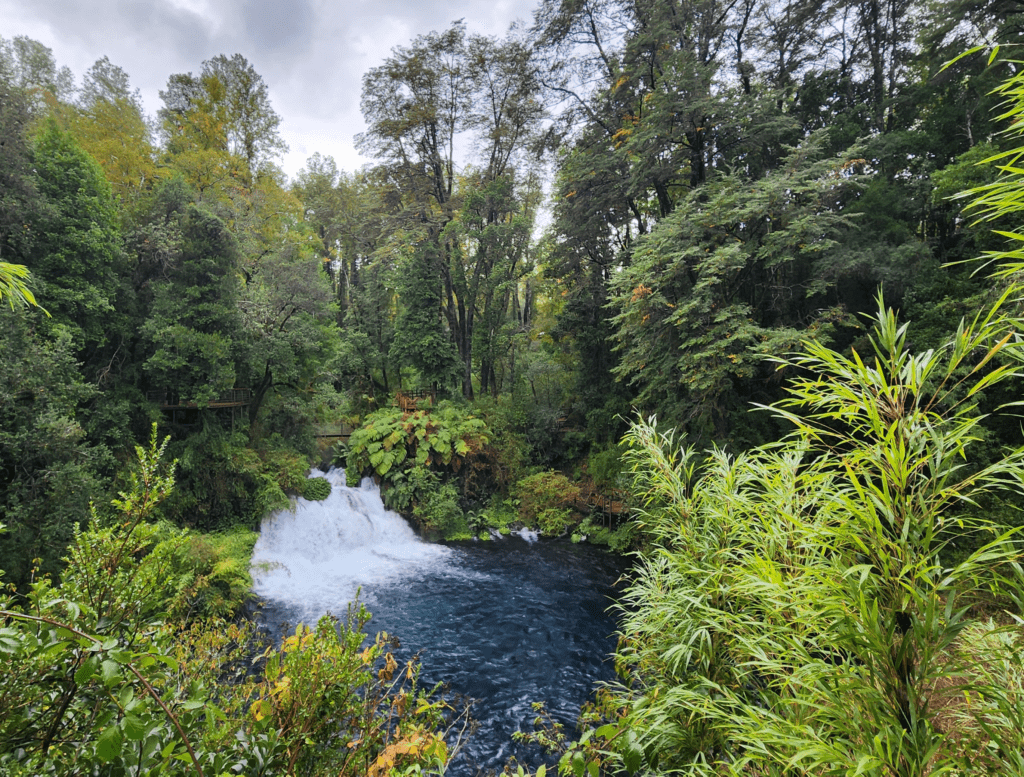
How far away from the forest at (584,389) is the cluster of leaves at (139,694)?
2 centimetres

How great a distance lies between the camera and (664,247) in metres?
8.84

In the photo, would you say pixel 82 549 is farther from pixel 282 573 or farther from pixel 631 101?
pixel 631 101

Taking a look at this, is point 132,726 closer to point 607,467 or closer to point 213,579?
point 213,579

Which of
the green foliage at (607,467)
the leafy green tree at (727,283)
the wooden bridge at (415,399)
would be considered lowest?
the green foliage at (607,467)

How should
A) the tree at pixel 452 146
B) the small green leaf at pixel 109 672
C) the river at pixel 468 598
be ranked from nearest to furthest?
1. the small green leaf at pixel 109 672
2. the river at pixel 468 598
3. the tree at pixel 452 146

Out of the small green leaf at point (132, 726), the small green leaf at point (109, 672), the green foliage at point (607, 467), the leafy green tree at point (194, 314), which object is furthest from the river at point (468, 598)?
the small green leaf at point (109, 672)

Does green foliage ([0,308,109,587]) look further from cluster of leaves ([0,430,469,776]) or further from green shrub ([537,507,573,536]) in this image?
green shrub ([537,507,573,536])

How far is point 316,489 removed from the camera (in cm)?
1191

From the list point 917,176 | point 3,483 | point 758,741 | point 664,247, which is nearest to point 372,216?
point 664,247

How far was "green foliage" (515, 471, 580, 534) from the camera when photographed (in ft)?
41.0

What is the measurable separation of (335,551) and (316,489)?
1939 mm

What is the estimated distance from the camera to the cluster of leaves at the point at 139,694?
112 cm

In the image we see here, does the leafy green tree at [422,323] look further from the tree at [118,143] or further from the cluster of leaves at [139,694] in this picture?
the cluster of leaves at [139,694]

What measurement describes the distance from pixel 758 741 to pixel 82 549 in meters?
2.78
